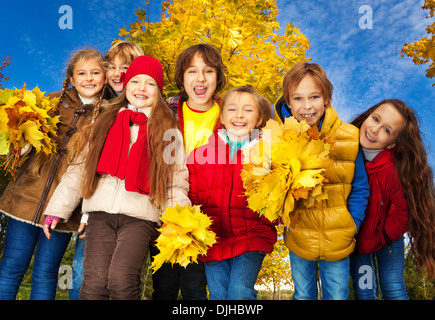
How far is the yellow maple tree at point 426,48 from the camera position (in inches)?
247

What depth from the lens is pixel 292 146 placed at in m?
2.64

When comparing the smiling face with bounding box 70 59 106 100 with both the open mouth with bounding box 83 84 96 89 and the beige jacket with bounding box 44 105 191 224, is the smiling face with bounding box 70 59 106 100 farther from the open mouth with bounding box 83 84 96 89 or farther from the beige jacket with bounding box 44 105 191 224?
the beige jacket with bounding box 44 105 191 224

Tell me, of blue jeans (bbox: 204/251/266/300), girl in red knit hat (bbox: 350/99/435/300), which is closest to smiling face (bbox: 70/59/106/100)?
blue jeans (bbox: 204/251/266/300)

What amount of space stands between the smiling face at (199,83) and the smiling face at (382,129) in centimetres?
145

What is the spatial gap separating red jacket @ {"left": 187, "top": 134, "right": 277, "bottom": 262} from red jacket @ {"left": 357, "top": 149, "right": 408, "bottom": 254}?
2.80 ft

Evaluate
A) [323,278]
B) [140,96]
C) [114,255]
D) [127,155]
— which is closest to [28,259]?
[114,255]

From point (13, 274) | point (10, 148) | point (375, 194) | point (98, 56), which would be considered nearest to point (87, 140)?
point (10, 148)

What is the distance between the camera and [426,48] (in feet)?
21.0

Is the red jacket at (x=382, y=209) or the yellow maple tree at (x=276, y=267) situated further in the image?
the yellow maple tree at (x=276, y=267)

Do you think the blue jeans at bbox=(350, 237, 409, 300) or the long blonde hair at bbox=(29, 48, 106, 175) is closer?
the blue jeans at bbox=(350, 237, 409, 300)

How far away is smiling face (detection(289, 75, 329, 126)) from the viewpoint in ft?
10.6

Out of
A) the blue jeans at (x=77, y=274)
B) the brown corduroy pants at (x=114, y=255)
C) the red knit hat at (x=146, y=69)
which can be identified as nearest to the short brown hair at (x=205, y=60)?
the red knit hat at (x=146, y=69)

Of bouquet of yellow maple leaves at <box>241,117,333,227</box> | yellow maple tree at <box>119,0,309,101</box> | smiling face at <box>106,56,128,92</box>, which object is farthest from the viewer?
yellow maple tree at <box>119,0,309,101</box>

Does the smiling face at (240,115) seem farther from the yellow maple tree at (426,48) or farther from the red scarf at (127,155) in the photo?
the yellow maple tree at (426,48)
